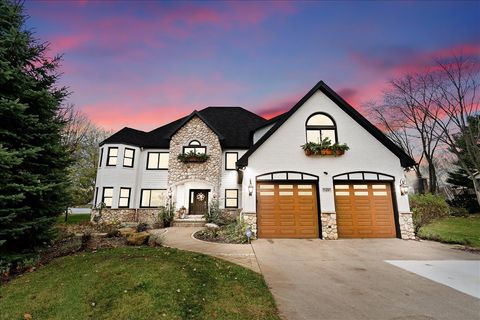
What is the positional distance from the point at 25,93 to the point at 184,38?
25.0ft

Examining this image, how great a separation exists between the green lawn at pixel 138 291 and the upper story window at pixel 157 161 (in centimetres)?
1248

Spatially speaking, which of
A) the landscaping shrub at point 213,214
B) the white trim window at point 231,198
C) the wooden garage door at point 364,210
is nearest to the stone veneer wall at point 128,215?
the landscaping shrub at point 213,214

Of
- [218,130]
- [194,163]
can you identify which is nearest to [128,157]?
[194,163]

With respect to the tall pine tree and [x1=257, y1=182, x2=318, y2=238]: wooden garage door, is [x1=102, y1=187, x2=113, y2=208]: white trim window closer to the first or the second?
the tall pine tree

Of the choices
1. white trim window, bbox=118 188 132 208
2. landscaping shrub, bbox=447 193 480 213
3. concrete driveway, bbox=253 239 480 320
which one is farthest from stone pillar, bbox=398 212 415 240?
white trim window, bbox=118 188 132 208

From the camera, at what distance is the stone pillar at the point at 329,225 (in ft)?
34.0

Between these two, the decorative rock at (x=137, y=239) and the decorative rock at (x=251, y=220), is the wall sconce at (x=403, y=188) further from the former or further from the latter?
the decorative rock at (x=137, y=239)

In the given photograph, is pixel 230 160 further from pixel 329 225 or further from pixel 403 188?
pixel 403 188

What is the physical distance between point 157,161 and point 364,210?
→ 15.6m

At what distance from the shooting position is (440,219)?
1477cm

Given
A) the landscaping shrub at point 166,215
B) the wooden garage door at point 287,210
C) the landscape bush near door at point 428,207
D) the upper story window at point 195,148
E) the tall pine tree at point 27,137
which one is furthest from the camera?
the upper story window at point 195,148

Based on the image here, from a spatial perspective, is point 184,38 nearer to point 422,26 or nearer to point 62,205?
point 62,205

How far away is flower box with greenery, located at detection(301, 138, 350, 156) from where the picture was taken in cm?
1097

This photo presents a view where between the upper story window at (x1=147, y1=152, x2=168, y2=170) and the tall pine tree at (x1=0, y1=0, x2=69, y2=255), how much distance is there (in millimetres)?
10791
